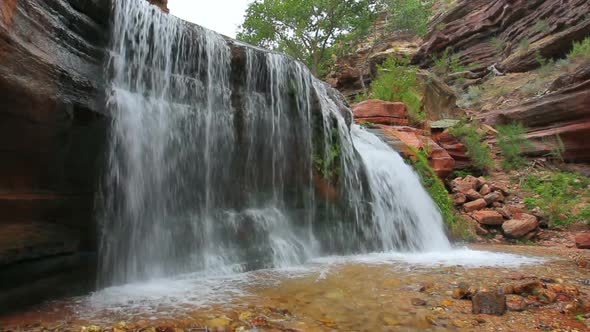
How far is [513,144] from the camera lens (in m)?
10.2

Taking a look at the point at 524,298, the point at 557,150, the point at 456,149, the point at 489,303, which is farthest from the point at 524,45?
the point at 489,303

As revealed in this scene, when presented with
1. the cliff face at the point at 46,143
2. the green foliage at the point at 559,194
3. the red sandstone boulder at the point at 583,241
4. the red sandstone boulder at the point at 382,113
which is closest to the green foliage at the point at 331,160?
the cliff face at the point at 46,143

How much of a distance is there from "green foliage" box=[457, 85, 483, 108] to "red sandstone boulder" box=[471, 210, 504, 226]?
10.1m

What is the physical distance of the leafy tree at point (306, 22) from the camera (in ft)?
62.5

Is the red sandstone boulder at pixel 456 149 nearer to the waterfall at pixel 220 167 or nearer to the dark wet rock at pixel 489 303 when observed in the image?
the waterfall at pixel 220 167

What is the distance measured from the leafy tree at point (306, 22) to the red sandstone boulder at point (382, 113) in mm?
8863

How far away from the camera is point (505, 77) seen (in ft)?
56.5

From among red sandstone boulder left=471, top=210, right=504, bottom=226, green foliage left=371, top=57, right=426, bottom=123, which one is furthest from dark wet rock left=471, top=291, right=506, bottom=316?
green foliage left=371, top=57, right=426, bottom=123

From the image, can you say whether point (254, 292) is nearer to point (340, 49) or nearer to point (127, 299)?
point (127, 299)

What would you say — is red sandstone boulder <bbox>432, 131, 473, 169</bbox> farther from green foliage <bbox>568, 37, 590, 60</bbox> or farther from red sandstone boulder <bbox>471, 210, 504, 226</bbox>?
green foliage <bbox>568, 37, 590, 60</bbox>

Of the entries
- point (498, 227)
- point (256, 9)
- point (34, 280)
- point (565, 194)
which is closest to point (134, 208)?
point (34, 280)

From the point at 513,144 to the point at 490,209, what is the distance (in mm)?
3230

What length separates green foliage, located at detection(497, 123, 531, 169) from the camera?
9988 mm

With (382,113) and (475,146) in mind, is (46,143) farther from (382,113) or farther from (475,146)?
(475,146)
